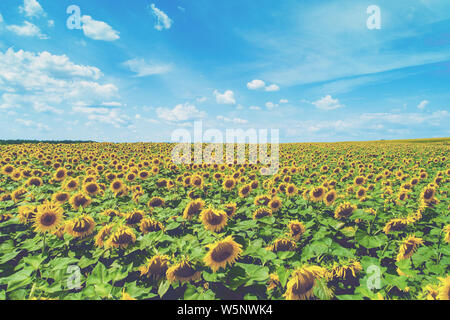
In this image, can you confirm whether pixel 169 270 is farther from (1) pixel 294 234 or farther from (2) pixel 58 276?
(1) pixel 294 234

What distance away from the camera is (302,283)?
7.14 ft

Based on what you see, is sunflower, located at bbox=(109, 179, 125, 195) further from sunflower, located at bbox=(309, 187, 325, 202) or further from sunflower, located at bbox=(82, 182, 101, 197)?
sunflower, located at bbox=(309, 187, 325, 202)

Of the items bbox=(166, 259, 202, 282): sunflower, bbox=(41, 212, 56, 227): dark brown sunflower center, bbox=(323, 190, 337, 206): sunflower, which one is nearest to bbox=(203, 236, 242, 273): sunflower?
bbox=(166, 259, 202, 282): sunflower

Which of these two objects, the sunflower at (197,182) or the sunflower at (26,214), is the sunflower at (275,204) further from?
the sunflower at (26,214)

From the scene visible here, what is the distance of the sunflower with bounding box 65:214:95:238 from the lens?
11.3 ft

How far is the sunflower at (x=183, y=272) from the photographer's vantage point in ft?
8.14

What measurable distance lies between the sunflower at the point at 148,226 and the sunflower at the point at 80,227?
77 cm

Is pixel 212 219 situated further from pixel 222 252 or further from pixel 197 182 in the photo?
pixel 197 182

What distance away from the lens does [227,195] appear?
21.4 ft

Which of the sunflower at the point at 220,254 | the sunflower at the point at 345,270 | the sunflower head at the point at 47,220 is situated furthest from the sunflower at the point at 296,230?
the sunflower head at the point at 47,220

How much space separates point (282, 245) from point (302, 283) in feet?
3.53

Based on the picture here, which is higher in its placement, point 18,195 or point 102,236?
point 18,195

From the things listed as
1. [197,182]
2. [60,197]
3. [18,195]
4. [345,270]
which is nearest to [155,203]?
[197,182]
